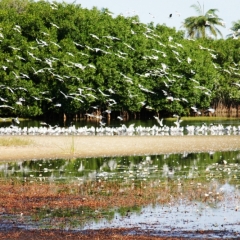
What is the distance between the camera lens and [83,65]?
8219 cm

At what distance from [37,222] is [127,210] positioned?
292cm

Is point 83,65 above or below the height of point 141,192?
above

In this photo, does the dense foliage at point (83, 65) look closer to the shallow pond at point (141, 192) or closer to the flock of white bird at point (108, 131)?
the flock of white bird at point (108, 131)

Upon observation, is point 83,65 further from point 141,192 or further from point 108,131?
point 141,192

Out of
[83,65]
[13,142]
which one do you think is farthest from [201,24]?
[13,142]

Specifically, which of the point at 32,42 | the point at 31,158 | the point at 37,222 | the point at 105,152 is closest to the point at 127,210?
the point at 37,222

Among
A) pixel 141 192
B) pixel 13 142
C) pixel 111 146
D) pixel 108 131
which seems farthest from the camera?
pixel 108 131

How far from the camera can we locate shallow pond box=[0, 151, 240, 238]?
19.5 meters

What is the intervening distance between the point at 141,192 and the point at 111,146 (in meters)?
19.2

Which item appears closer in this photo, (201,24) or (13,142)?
(13,142)

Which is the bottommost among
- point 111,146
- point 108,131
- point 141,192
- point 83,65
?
point 141,192

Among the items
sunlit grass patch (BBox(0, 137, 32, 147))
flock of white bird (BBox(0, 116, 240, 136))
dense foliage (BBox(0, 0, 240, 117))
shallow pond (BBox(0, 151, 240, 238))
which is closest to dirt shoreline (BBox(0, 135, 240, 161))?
sunlit grass patch (BBox(0, 137, 32, 147))

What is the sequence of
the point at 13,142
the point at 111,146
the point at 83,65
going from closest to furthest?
the point at 13,142 → the point at 111,146 → the point at 83,65

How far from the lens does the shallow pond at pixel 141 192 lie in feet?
64.0
